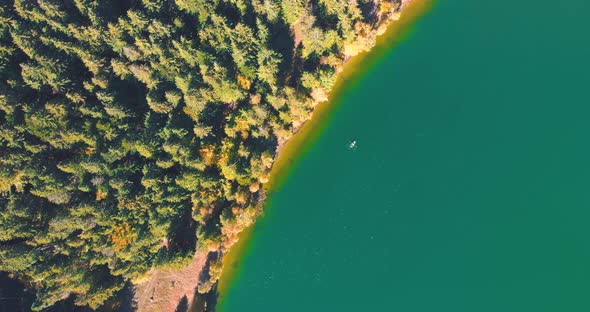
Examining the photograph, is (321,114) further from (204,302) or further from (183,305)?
(183,305)

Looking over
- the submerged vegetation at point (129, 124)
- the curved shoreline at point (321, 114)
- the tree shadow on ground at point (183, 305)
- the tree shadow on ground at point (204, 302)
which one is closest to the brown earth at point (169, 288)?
the tree shadow on ground at point (183, 305)

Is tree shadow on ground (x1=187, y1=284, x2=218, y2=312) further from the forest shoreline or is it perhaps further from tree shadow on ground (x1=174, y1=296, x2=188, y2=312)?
tree shadow on ground (x1=174, y1=296, x2=188, y2=312)

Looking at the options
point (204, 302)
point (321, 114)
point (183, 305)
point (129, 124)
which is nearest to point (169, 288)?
point (183, 305)

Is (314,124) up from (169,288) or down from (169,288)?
up

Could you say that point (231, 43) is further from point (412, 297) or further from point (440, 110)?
point (412, 297)

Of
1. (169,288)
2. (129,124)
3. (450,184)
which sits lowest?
(169,288)

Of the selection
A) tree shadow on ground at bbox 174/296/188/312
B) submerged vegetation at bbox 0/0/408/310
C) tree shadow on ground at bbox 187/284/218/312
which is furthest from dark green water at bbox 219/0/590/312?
submerged vegetation at bbox 0/0/408/310
